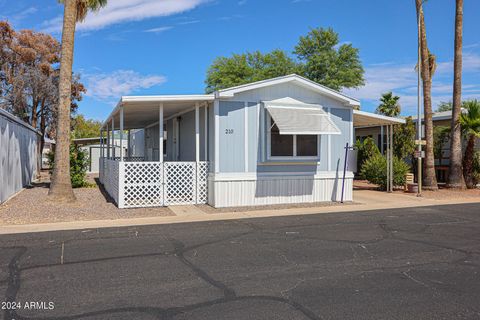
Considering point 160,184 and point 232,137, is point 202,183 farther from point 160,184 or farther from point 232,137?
point 232,137

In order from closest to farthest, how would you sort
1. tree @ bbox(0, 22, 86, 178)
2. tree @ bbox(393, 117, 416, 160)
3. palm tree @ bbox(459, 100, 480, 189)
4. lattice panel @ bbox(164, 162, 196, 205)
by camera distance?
lattice panel @ bbox(164, 162, 196, 205), palm tree @ bbox(459, 100, 480, 189), tree @ bbox(393, 117, 416, 160), tree @ bbox(0, 22, 86, 178)

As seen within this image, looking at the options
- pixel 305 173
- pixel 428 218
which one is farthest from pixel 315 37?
pixel 428 218

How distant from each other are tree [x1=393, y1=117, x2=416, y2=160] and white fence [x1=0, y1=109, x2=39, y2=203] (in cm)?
1609

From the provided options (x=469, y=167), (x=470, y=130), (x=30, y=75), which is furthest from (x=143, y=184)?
(x=30, y=75)

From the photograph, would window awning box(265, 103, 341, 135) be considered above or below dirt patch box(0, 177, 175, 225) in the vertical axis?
above

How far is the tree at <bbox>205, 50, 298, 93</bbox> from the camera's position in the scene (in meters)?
36.0

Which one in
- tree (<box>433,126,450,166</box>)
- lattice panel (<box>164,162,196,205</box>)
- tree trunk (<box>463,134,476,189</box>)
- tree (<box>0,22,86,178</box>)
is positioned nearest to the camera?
lattice panel (<box>164,162,196,205</box>)

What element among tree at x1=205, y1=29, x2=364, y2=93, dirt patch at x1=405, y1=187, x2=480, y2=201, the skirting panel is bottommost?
dirt patch at x1=405, y1=187, x2=480, y2=201

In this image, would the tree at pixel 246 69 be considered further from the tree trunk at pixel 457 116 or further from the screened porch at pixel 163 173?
the screened porch at pixel 163 173

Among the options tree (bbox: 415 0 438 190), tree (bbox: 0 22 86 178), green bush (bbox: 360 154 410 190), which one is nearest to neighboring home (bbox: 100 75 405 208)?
green bush (bbox: 360 154 410 190)

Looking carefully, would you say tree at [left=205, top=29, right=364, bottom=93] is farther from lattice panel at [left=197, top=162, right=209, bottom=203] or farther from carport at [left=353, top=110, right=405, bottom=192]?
lattice panel at [left=197, top=162, right=209, bottom=203]

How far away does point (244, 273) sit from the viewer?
17.3ft

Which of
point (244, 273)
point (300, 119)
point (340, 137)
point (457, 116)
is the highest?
point (457, 116)

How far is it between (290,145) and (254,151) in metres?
1.12
